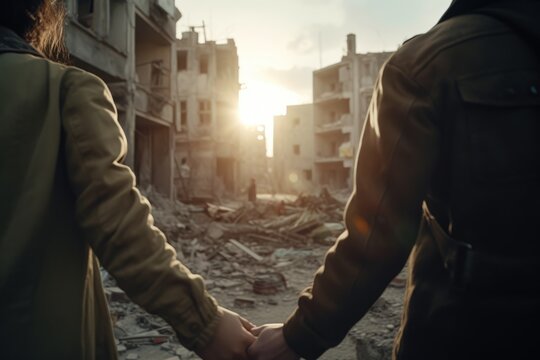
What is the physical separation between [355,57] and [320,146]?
32.2ft

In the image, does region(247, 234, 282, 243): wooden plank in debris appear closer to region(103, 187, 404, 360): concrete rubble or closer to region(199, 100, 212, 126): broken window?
region(103, 187, 404, 360): concrete rubble

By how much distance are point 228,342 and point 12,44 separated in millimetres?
1369

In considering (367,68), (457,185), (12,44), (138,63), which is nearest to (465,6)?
(457,185)

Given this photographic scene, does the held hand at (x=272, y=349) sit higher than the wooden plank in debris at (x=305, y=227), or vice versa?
the held hand at (x=272, y=349)

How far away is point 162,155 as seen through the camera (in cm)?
1691

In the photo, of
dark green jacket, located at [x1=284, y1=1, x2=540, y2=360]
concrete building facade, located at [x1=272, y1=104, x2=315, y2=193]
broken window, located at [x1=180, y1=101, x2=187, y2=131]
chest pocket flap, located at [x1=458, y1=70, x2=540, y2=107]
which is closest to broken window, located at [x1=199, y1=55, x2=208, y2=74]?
broken window, located at [x1=180, y1=101, x2=187, y2=131]

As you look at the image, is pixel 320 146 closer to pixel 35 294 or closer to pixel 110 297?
pixel 110 297

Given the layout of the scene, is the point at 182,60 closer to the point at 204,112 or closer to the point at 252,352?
the point at 204,112

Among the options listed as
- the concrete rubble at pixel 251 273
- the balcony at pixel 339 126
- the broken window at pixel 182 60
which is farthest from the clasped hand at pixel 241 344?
the balcony at pixel 339 126

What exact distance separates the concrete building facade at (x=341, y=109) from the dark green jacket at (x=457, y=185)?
108ft

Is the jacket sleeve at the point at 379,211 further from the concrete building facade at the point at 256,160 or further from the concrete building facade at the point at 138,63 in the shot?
the concrete building facade at the point at 256,160

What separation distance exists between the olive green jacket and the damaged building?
87.3 ft

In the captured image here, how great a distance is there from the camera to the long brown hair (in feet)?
4.09

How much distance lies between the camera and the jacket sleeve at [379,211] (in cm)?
121
